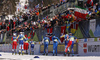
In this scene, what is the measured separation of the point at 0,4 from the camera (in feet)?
161

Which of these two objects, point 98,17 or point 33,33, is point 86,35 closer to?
point 98,17

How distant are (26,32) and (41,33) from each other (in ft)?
9.55

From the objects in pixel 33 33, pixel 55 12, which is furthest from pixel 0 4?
pixel 33 33

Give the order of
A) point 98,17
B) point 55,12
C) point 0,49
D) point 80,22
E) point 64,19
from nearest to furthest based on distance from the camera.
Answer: point 98,17 → point 80,22 → point 64,19 → point 55,12 → point 0,49

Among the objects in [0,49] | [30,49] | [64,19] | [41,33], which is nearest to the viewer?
[64,19]

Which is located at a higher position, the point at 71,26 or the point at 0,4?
the point at 0,4

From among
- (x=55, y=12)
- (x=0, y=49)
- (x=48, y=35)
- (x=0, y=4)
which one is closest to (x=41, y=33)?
(x=48, y=35)

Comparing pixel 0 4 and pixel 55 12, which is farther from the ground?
pixel 0 4

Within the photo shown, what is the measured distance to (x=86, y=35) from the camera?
49.7 feet

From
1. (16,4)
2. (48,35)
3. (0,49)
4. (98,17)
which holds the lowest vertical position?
(0,49)

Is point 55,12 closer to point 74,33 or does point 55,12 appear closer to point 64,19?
point 64,19

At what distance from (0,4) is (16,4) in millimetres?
4684

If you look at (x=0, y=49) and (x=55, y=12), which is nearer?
(x=55, y=12)

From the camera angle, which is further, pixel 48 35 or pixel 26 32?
pixel 26 32
